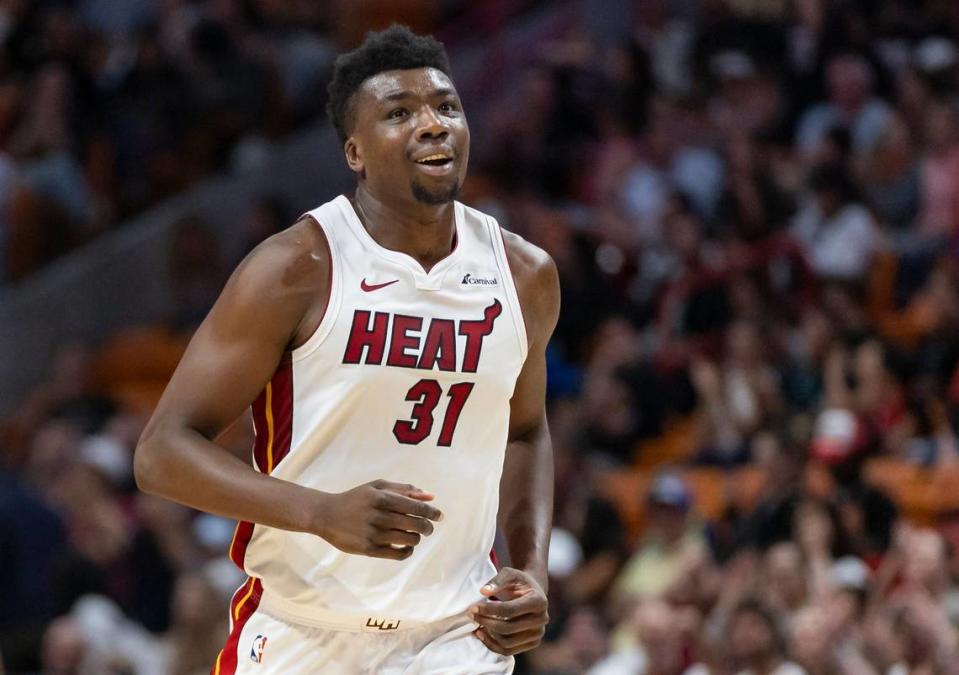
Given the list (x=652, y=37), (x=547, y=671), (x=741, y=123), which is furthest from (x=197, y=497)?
(x=652, y=37)

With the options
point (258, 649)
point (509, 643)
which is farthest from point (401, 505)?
point (258, 649)

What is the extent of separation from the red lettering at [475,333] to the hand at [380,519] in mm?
583

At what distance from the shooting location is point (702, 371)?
11.9 m

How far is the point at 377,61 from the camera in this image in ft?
16.6

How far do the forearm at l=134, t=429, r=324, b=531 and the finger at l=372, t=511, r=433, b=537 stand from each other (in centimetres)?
21

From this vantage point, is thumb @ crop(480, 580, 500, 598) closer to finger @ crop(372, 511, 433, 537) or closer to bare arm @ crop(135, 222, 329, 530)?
finger @ crop(372, 511, 433, 537)

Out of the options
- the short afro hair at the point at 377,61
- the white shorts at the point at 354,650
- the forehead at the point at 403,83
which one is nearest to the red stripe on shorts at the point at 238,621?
the white shorts at the point at 354,650

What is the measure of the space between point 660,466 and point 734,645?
341 centimetres

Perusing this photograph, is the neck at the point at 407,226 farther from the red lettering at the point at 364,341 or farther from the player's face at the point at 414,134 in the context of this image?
the red lettering at the point at 364,341

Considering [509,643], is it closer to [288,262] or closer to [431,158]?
[288,262]

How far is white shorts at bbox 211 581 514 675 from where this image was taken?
493 cm

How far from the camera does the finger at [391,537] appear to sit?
4441 mm

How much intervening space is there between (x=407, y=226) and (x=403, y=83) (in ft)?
1.33

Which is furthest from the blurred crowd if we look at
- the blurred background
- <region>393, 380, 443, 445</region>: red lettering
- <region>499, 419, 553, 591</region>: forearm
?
<region>393, 380, 443, 445</region>: red lettering
